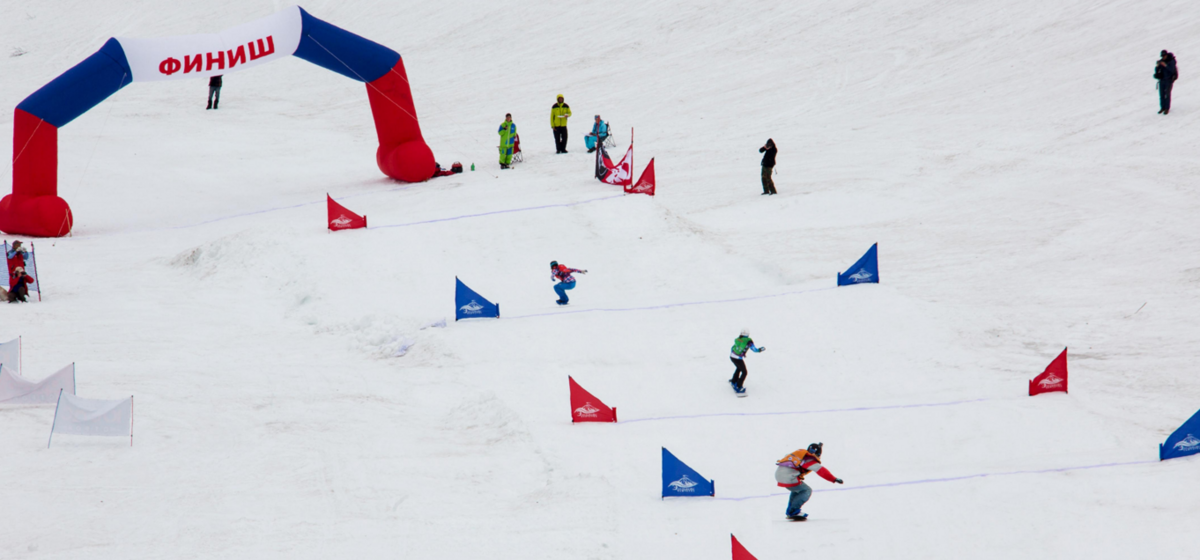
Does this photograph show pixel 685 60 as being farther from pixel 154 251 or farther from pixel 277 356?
pixel 277 356

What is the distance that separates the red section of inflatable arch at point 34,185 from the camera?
17.6 meters

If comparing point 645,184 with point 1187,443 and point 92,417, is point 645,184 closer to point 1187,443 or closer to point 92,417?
point 1187,443

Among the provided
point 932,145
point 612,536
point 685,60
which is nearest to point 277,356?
point 612,536

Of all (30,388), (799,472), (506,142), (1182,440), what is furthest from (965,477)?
(506,142)

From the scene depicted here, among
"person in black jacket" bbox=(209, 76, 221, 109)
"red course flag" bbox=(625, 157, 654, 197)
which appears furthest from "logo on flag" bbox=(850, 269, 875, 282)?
"person in black jacket" bbox=(209, 76, 221, 109)

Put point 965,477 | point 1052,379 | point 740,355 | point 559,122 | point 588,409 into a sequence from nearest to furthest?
point 965,477, point 588,409, point 1052,379, point 740,355, point 559,122

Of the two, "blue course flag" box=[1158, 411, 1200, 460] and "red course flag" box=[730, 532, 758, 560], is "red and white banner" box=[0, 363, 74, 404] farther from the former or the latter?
"blue course flag" box=[1158, 411, 1200, 460]

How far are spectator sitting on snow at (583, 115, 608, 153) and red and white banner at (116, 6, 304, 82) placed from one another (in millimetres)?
6189

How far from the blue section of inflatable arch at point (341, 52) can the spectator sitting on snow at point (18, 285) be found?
22.0 feet

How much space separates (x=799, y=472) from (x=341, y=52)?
1390 centimetres

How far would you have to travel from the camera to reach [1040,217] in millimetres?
17281

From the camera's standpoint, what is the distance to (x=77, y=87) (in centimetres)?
1752

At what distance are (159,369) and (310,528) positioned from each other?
4867 millimetres

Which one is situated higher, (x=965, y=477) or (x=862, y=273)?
(x=862, y=273)
